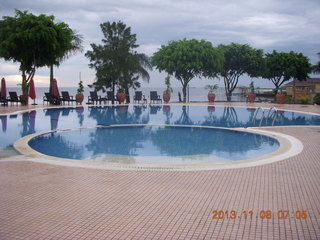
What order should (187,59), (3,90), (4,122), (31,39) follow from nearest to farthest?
(4,122)
(31,39)
(3,90)
(187,59)

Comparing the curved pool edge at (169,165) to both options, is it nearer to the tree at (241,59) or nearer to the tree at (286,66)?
the tree at (241,59)

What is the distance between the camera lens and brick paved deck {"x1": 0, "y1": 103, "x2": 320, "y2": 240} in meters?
3.91

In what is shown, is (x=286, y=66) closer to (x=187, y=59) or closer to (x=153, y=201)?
(x=187, y=59)

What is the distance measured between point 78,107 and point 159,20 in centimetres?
813

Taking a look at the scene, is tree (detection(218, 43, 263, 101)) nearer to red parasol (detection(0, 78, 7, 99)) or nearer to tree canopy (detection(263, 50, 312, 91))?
tree canopy (detection(263, 50, 312, 91))

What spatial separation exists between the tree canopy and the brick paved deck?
36032mm

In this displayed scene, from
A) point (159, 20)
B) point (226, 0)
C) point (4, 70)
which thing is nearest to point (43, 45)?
point (4, 70)

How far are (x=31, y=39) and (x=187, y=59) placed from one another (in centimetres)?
1275

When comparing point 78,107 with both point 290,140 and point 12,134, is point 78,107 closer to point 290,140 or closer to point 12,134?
point 12,134

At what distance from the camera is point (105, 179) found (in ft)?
19.6

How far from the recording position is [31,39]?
2208 cm

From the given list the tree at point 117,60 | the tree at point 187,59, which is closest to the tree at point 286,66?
the tree at point 187,59

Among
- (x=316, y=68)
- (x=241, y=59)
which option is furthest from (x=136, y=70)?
(x=316, y=68)

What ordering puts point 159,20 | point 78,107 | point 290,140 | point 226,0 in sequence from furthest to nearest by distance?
point 78,107 → point 159,20 → point 226,0 → point 290,140
